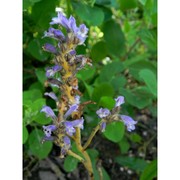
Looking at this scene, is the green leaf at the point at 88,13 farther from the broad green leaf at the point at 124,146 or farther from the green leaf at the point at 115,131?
the broad green leaf at the point at 124,146

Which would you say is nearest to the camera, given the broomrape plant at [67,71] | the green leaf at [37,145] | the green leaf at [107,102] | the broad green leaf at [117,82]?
the broomrape plant at [67,71]

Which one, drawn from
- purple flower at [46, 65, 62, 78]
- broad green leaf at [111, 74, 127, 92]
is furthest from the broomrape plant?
broad green leaf at [111, 74, 127, 92]

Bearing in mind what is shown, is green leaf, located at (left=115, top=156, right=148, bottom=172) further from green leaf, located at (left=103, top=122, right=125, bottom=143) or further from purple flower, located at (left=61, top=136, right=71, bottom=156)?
purple flower, located at (left=61, top=136, right=71, bottom=156)

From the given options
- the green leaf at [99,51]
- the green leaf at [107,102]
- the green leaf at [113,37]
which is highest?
the green leaf at [113,37]

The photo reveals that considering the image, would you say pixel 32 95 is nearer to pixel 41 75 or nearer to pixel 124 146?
pixel 41 75

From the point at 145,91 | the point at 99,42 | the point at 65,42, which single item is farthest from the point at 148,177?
the point at 65,42

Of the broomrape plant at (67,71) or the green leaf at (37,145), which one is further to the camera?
the green leaf at (37,145)

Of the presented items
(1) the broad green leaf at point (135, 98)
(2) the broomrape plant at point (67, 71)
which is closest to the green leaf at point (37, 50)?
(1) the broad green leaf at point (135, 98)
